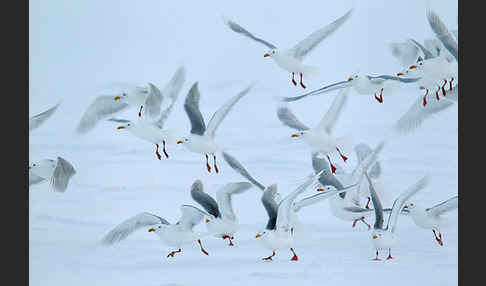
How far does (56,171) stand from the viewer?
2.92 metres

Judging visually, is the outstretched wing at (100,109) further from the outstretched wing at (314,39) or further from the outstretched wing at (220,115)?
the outstretched wing at (314,39)

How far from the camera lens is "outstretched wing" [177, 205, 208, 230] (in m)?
2.89

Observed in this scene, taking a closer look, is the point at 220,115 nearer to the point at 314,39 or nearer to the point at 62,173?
the point at 314,39

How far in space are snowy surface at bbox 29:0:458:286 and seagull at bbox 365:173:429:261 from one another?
0.04m

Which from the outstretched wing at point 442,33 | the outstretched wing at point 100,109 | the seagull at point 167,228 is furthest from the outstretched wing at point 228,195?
the outstretched wing at point 442,33

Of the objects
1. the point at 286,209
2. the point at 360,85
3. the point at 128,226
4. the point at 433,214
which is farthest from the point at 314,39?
the point at 128,226

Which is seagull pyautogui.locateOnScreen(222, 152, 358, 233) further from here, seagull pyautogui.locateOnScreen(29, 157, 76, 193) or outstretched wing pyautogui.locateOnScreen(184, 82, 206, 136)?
seagull pyautogui.locateOnScreen(29, 157, 76, 193)

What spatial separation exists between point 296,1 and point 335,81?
45 centimetres

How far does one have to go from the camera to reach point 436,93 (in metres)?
2.98

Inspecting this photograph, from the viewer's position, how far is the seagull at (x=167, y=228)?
114 inches

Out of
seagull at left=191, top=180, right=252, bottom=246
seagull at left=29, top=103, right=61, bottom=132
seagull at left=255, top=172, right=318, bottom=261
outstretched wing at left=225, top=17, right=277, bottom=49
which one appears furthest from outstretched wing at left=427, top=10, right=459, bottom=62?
seagull at left=29, top=103, right=61, bottom=132

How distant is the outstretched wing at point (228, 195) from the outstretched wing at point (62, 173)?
758 millimetres

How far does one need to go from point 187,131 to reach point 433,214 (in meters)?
1.34

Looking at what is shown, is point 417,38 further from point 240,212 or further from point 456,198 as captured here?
point 240,212
